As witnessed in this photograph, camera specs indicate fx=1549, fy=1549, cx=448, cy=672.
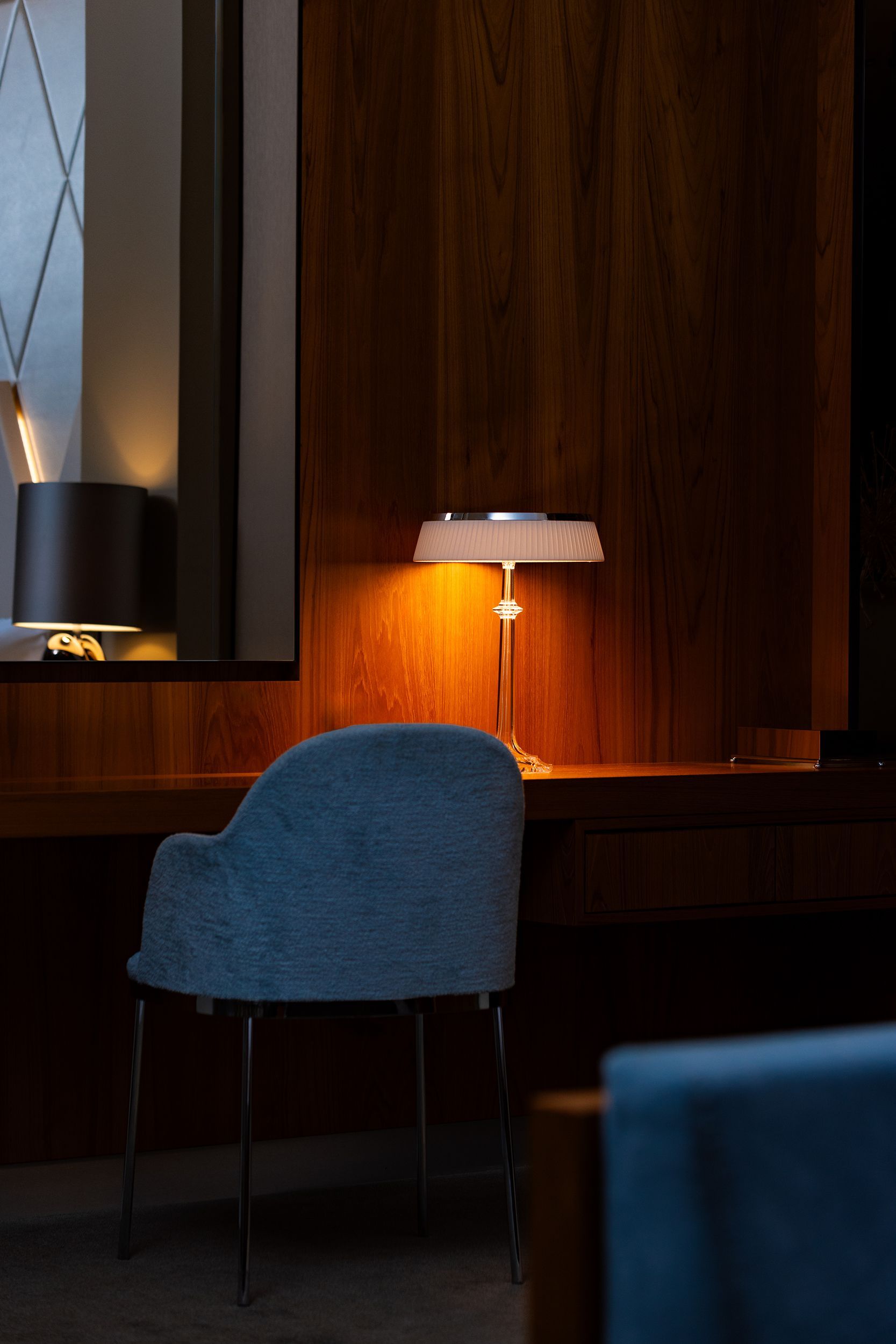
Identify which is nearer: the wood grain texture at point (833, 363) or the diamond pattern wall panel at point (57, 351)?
the diamond pattern wall panel at point (57, 351)

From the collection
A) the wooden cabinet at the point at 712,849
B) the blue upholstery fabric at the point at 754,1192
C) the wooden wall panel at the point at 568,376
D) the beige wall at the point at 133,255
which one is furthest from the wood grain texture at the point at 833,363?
the blue upholstery fabric at the point at 754,1192

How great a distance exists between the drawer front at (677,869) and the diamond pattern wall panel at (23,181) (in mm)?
1301

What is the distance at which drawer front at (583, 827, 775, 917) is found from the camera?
2.57 metres

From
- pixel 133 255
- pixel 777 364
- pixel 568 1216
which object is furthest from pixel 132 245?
pixel 568 1216

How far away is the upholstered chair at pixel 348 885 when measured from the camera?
210 centimetres

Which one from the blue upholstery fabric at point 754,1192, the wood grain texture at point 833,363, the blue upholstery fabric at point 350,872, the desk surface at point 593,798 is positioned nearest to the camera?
the blue upholstery fabric at point 754,1192

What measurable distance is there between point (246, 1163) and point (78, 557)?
1033 mm

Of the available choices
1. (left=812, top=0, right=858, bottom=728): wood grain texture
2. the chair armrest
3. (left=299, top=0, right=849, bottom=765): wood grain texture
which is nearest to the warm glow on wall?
(left=299, top=0, right=849, bottom=765): wood grain texture

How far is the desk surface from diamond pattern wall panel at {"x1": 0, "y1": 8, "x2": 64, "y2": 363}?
0.81m

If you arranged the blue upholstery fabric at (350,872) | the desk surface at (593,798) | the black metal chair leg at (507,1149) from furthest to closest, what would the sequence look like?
the black metal chair leg at (507,1149), the desk surface at (593,798), the blue upholstery fabric at (350,872)

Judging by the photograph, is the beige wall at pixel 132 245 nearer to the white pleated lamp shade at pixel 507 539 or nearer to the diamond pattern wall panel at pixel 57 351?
the diamond pattern wall panel at pixel 57 351

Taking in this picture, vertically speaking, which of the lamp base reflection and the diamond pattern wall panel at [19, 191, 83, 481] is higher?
the diamond pattern wall panel at [19, 191, 83, 481]

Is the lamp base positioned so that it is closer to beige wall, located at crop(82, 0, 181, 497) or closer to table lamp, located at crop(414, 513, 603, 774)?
table lamp, located at crop(414, 513, 603, 774)

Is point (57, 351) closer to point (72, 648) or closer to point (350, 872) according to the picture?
point (72, 648)
